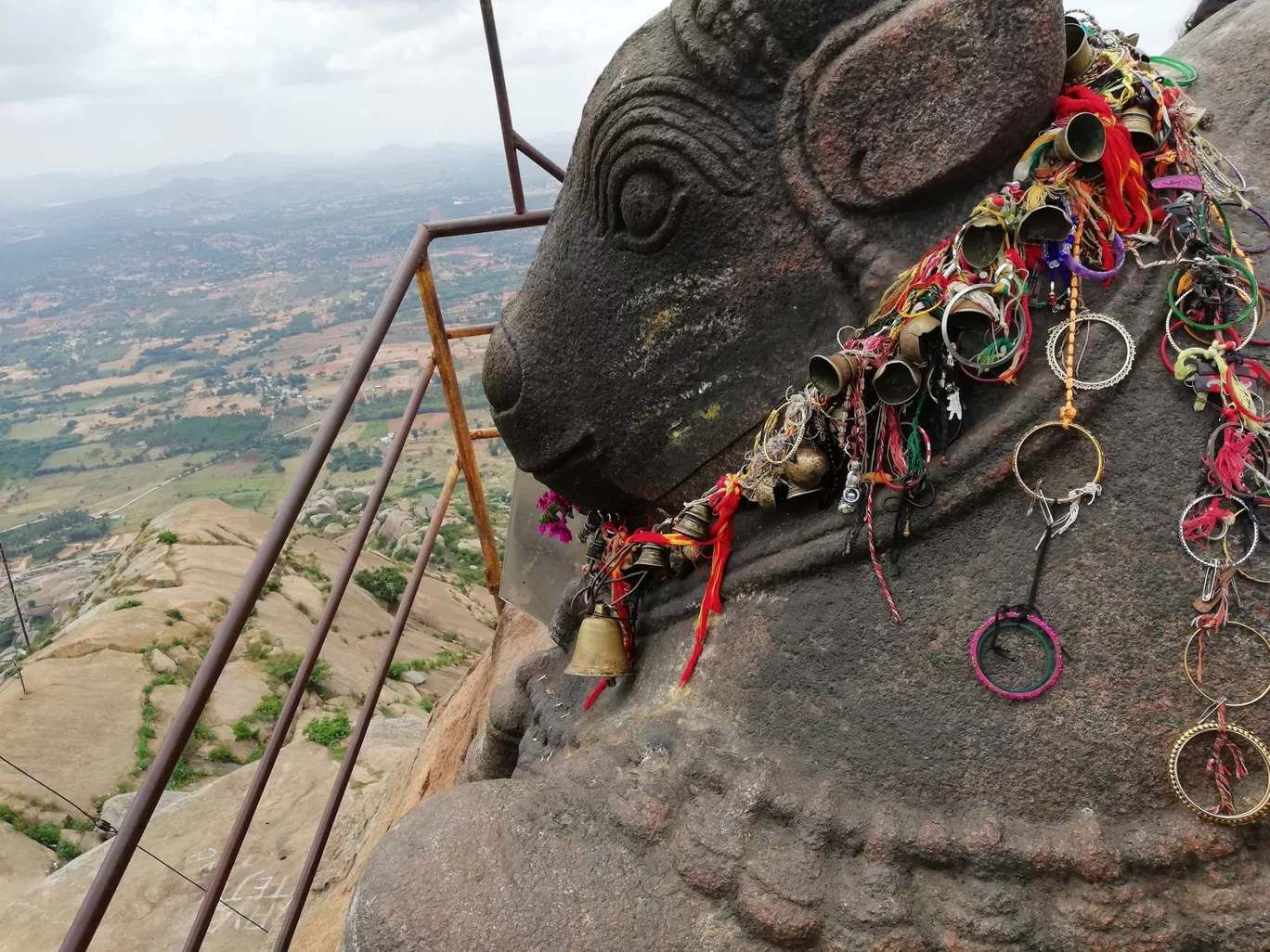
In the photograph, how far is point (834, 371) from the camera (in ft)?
5.82

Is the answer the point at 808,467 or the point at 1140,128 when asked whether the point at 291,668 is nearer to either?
the point at 808,467

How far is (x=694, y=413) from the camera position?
2.16 meters

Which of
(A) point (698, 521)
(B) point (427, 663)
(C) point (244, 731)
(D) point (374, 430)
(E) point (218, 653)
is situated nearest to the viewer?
(A) point (698, 521)

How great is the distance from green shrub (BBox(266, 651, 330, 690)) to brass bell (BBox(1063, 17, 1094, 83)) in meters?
9.93

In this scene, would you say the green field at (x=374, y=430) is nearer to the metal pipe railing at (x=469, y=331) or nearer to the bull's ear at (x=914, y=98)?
the metal pipe railing at (x=469, y=331)

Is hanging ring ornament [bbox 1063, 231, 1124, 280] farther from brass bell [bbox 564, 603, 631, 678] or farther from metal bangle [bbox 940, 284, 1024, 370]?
brass bell [bbox 564, 603, 631, 678]

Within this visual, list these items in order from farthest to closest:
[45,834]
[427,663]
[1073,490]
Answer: [427,663]
[45,834]
[1073,490]

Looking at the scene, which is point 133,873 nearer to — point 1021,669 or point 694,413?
point 694,413

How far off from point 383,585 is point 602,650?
45.5ft

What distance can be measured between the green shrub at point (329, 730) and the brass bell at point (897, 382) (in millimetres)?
6794

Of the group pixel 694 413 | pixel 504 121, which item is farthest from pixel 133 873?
pixel 694 413

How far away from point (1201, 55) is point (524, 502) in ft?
9.89

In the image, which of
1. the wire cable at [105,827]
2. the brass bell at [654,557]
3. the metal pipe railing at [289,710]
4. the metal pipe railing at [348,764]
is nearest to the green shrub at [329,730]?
the wire cable at [105,827]

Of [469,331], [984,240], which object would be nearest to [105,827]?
[469,331]
